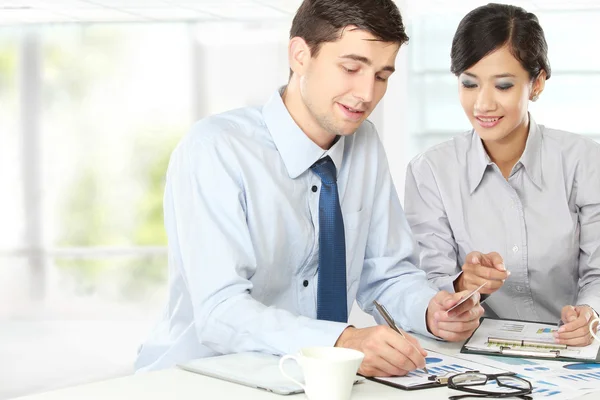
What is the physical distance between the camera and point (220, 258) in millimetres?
1978

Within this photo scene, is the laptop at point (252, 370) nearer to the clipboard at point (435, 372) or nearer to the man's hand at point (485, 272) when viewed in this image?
the clipboard at point (435, 372)

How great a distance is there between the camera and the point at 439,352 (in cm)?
198

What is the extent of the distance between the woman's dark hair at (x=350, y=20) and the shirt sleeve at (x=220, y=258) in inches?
13.8

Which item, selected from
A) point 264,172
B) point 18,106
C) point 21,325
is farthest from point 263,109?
point 18,106

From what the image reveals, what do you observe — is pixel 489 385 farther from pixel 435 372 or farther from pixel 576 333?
pixel 576 333

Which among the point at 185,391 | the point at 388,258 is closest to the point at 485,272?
the point at 388,258

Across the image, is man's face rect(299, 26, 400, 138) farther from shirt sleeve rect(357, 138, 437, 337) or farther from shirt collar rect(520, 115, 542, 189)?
shirt collar rect(520, 115, 542, 189)

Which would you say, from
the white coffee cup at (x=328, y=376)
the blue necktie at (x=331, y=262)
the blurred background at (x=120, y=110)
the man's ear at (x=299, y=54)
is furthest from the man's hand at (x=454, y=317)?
the blurred background at (x=120, y=110)

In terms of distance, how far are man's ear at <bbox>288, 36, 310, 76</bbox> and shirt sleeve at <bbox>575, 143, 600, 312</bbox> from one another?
3.31 feet

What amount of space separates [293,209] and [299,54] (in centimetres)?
39

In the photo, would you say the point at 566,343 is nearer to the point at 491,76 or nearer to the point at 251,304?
the point at 251,304

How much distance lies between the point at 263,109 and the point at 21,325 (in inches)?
274

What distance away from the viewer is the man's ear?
7.20 feet

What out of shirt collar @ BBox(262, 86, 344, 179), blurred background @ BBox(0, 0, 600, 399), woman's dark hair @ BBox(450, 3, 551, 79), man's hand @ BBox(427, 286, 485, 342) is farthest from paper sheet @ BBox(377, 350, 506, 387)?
blurred background @ BBox(0, 0, 600, 399)
